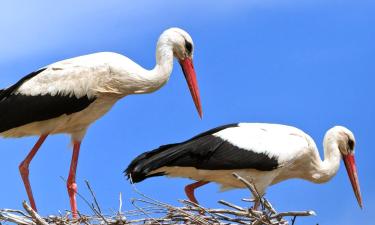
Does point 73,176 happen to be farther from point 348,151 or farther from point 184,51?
point 348,151

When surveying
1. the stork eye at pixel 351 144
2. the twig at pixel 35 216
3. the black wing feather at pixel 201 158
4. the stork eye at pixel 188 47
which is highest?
the stork eye at pixel 188 47

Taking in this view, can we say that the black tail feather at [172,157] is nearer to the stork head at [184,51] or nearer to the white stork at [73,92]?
the white stork at [73,92]

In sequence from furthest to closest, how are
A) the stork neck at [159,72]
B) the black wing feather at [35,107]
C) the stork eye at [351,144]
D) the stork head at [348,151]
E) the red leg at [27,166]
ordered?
1. the stork eye at [351,144]
2. the stork head at [348,151]
3. the red leg at [27,166]
4. the stork neck at [159,72]
5. the black wing feather at [35,107]

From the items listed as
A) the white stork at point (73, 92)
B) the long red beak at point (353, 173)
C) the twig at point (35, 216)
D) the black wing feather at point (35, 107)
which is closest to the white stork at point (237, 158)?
the white stork at point (73, 92)

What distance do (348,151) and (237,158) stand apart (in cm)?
233

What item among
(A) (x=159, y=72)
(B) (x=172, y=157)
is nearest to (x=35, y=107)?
(A) (x=159, y=72)

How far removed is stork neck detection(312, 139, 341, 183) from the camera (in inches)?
548

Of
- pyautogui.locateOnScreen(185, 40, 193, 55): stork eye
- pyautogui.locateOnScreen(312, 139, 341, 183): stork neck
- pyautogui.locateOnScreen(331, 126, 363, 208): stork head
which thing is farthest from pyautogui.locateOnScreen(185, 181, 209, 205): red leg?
pyautogui.locateOnScreen(331, 126, 363, 208): stork head

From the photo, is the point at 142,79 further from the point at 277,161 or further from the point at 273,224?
the point at 273,224

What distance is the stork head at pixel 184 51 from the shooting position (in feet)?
44.4

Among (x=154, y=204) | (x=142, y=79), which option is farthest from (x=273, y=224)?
(x=142, y=79)

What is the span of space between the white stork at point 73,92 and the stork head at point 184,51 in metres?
0.02

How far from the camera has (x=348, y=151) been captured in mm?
14805

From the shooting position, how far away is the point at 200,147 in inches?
508
